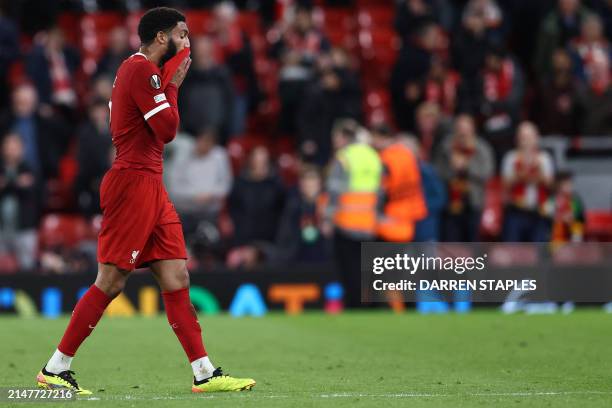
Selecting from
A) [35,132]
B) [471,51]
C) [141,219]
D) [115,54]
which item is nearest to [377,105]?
[471,51]

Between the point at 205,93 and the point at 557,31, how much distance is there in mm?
5370

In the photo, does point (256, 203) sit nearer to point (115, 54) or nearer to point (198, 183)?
point (198, 183)

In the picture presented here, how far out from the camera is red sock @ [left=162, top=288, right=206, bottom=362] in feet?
26.0

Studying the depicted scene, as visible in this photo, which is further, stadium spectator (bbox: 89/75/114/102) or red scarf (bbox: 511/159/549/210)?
stadium spectator (bbox: 89/75/114/102)

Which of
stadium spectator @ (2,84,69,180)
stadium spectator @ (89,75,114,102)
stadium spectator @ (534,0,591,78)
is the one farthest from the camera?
stadium spectator @ (534,0,591,78)

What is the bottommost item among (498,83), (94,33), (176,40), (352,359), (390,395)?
(352,359)

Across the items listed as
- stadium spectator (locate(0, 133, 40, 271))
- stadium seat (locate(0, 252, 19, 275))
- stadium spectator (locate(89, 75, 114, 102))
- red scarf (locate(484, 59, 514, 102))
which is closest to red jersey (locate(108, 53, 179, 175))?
stadium seat (locate(0, 252, 19, 275))

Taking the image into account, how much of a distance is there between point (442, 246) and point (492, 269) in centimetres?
33

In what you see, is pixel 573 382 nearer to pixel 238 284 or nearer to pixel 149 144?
pixel 149 144

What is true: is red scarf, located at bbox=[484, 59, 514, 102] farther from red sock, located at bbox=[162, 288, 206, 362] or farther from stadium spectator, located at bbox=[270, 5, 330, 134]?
red sock, located at bbox=[162, 288, 206, 362]

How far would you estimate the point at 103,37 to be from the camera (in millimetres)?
20547

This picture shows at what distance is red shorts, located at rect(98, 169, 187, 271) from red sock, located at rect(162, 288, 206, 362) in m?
0.24

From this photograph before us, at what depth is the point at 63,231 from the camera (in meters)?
16.9

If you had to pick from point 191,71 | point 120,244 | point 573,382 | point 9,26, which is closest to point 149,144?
point 120,244
